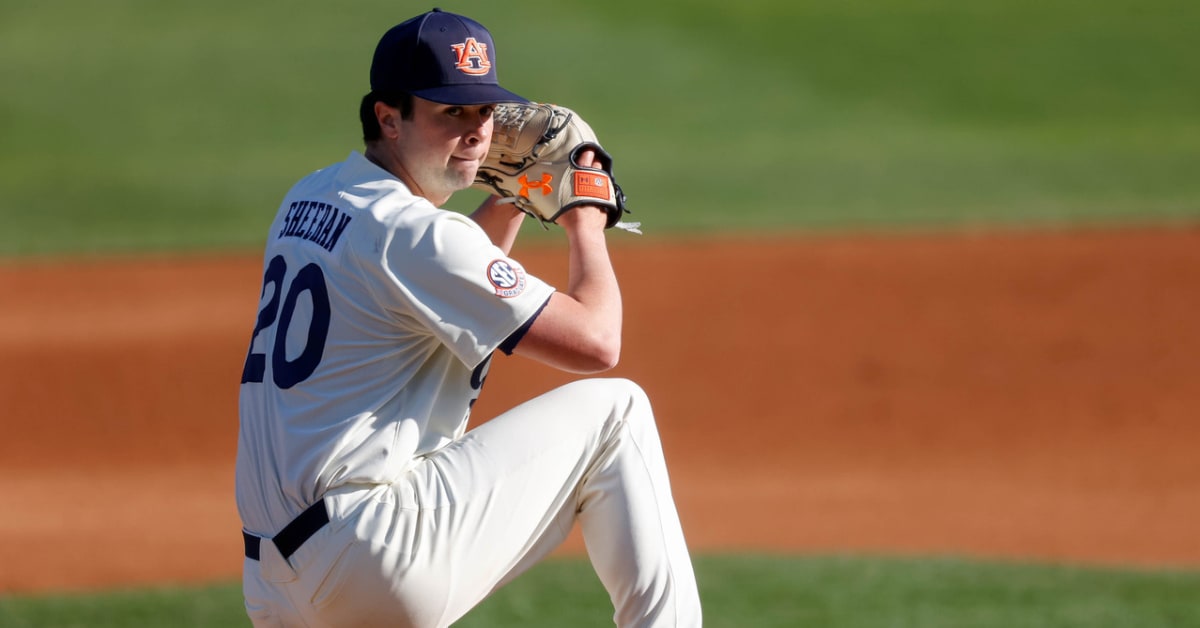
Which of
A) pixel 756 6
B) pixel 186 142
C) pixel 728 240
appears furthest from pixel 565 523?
pixel 756 6

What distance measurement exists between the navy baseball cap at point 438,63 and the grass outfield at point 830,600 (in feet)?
8.89

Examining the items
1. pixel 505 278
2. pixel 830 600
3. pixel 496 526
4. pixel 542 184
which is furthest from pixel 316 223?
pixel 830 600

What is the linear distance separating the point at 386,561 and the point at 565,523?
0.43 metres

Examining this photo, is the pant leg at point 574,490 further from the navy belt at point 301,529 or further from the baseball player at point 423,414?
the navy belt at point 301,529

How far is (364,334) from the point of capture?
282 centimetres

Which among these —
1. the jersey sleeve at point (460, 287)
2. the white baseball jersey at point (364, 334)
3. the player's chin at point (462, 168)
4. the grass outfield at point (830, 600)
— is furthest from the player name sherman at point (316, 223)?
the grass outfield at point (830, 600)

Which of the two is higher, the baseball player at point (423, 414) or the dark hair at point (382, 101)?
the dark hair at point (382, 101)

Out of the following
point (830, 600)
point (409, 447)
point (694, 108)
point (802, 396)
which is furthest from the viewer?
point (694, 108)

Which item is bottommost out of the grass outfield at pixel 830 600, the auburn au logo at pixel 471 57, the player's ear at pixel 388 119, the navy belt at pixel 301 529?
the grass outfield at pixel 830 600

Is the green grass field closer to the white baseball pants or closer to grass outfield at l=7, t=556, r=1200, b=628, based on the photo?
grass outfield at l=7, t=556, r=1200, b=628

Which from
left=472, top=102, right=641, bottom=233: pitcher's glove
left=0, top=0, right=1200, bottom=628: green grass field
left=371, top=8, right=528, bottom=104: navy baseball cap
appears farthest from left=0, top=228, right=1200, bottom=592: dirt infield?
left=371, top=8, right=528, bottom=104: navy baseball cap

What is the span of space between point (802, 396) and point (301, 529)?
6748mm

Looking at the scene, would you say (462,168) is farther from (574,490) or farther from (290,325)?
(574,490)

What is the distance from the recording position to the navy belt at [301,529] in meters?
2.77
